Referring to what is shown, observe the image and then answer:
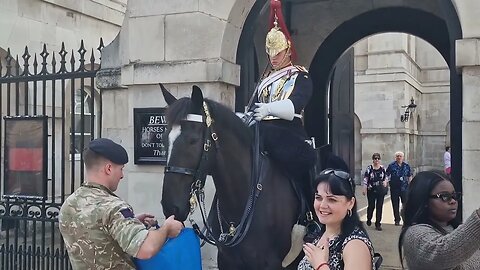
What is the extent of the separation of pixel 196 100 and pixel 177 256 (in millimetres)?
1068

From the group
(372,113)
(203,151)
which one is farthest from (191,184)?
(372,113)

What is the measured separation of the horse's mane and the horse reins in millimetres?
69

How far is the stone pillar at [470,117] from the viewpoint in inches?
180

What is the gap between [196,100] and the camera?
3492mm

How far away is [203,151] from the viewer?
3461mm

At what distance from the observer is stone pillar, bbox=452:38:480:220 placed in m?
4.56

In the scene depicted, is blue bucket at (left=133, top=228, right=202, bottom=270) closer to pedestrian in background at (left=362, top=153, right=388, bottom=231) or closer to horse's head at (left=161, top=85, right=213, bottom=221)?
horse's head at (left=161, top=85, right=213, bottom=221)

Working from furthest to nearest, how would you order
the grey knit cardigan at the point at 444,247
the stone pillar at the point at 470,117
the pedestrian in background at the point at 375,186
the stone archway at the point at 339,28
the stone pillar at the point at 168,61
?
the pedestrian in background at the point at 375,186
the stone archway at the point at 339,28
the stone pillar at the point at 168,61
the stone pillar at the point at 470,117
the grey knit cardigan at the point at 444,247

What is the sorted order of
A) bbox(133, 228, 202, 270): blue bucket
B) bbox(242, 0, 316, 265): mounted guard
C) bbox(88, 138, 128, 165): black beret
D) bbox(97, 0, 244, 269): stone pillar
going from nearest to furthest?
bbox(133, 228, 202, 270): blue bucket, bbox(88, 138, 128, 165): black beret, bbox(242, 0, 316, 265): mounted guard, bbox(97, 0, 244, 269): stone pillar

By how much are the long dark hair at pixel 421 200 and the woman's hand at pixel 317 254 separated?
402 millimetres

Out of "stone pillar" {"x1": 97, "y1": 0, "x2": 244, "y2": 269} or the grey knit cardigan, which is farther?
"stone pillar" {"x1": 97, "y1": 0, "x2": 244, "y2": 269}

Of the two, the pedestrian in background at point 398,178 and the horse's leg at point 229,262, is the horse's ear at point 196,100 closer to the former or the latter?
the horse's leg at point 229,262

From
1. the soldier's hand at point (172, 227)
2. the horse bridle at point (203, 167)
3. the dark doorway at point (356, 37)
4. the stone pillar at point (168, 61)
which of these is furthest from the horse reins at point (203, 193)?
the dark doorway at point (356, 37)

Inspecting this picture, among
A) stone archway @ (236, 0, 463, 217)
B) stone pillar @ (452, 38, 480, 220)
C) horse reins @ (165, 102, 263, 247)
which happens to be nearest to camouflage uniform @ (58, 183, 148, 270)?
horse reins @ (165, 102, 263, 247)
